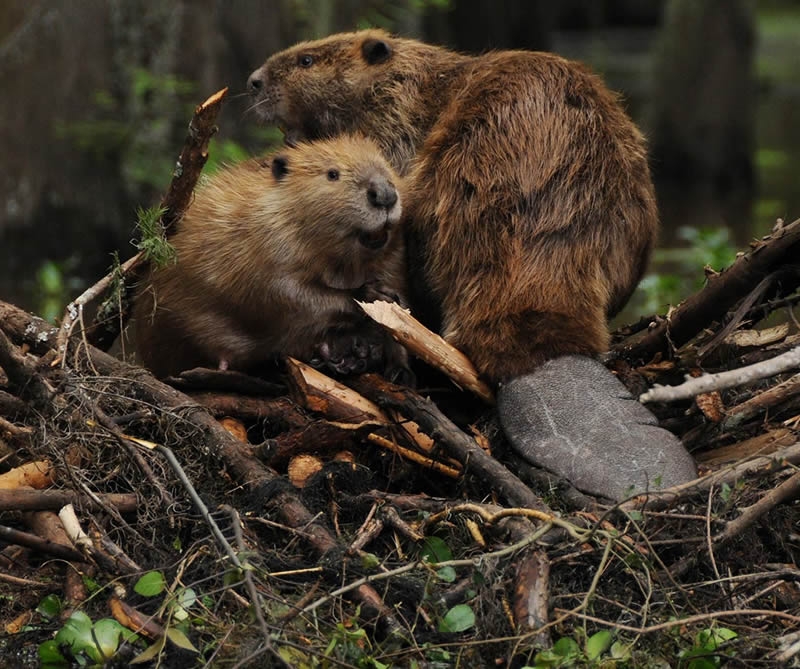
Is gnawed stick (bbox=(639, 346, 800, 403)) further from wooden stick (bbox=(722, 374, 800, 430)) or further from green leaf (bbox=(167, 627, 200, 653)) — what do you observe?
green leaf (bbox=(167, 627, 200, 653))

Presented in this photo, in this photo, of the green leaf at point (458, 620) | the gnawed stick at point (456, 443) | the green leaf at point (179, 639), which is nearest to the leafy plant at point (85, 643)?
the green leaf at point (179, 639)

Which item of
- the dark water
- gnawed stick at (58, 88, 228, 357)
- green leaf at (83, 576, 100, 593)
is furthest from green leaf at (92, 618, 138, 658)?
the dark water

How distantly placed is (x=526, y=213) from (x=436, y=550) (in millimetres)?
1100

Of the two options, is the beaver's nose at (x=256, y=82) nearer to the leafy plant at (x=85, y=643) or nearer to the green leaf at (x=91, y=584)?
the green leaf at (x=91, y=584)

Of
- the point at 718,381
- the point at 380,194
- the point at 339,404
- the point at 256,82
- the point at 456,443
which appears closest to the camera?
the point at 718,381

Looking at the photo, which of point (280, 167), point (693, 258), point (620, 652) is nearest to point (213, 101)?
point (280, 167)

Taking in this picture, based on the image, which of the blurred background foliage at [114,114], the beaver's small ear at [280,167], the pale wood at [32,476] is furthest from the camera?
the blurred background foliage at [114,114]

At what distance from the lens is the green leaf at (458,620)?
2.67m

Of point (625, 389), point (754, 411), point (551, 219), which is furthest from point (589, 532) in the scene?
point (551, 219)

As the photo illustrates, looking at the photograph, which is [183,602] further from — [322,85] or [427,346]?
[322,85]

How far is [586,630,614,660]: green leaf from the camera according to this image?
258 cm

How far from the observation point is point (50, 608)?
2920 mm

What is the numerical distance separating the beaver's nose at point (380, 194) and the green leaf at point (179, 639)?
1.41 meters

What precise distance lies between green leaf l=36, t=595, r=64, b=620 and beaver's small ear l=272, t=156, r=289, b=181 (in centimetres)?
141
